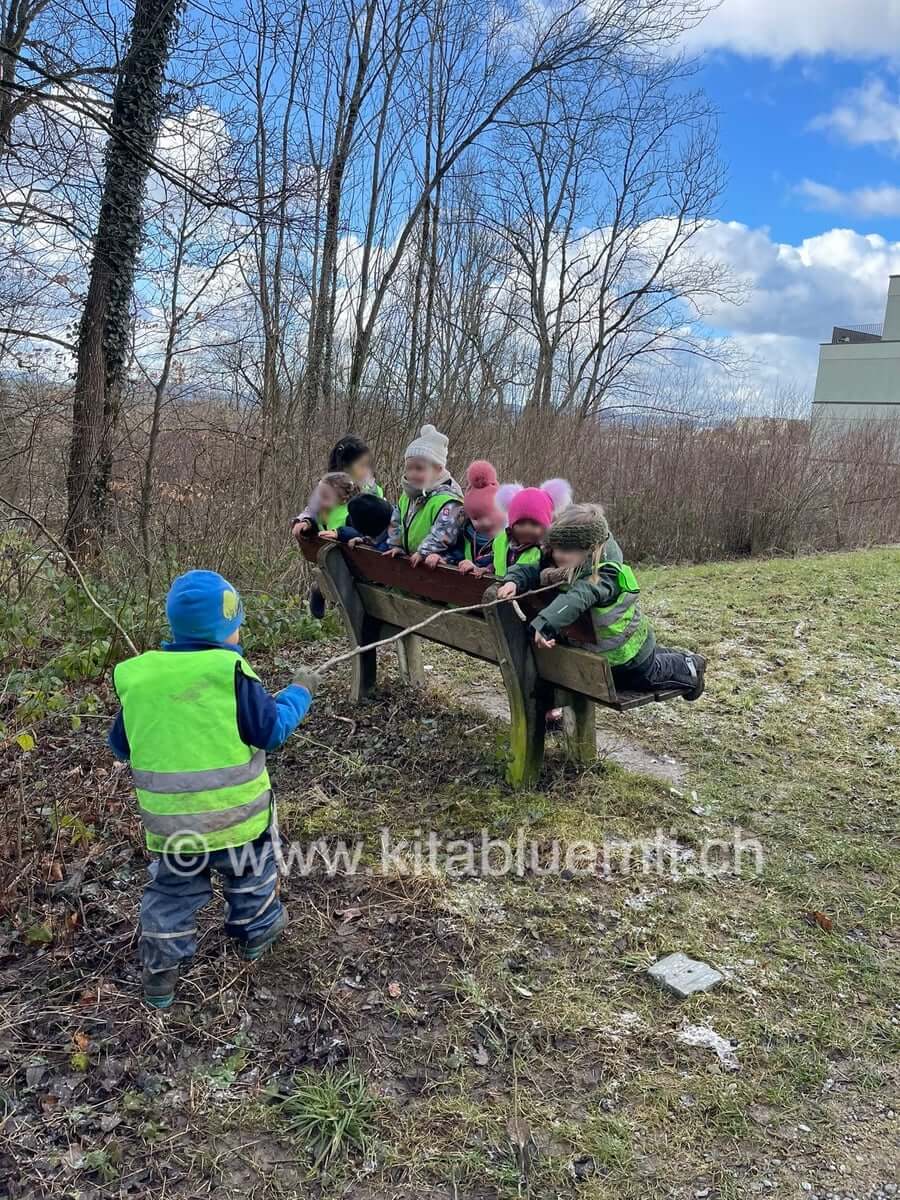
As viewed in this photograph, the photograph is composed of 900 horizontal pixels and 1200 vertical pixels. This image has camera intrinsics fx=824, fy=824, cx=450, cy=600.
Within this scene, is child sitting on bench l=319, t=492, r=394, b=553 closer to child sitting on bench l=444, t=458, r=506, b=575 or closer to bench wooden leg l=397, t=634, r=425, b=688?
child sitting on bench l=444, t=458, r=506, b=575

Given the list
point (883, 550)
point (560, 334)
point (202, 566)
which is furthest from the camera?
point (560, 334)

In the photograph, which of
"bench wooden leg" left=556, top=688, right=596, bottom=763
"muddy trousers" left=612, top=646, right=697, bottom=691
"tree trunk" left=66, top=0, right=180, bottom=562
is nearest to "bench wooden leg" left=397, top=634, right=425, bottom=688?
"bench wooden leg" left=556, top=688, right=596, bottom=763

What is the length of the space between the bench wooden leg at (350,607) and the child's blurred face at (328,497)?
573 millimetres

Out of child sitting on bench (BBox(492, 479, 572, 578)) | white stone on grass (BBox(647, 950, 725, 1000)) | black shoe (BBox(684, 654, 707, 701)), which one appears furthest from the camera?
child sitting on bench (BBox(492, 479, 572, 578))

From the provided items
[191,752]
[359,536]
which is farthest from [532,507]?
[191,752]

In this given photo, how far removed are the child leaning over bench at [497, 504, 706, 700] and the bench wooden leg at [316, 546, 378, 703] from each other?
60.3 inches

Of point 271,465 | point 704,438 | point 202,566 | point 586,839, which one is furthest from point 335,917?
point 704,438

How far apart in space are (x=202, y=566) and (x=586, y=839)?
168 inches

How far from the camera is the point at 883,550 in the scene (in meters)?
14.2

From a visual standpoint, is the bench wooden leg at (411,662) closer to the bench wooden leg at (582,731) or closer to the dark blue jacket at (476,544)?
the dark blue jacket at (476,544)

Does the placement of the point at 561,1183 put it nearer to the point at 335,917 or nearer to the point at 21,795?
the point at 335,917

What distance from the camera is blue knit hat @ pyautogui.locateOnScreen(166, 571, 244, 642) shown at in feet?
8.42

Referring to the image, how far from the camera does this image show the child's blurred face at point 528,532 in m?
4.10

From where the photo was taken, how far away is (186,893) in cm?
264
